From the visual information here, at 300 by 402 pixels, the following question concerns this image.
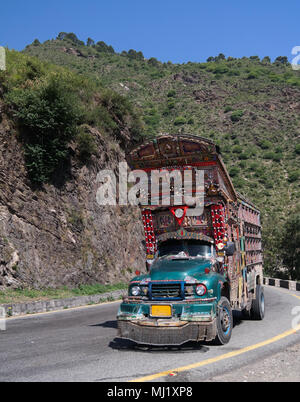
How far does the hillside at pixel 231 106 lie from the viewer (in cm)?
6831

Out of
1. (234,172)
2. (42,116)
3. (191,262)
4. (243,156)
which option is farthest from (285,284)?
(243,156)

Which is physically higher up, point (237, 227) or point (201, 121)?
point (201, 121)

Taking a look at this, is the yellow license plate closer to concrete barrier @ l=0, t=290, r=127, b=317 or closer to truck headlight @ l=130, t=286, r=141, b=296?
truck headlight @ l=130, t=286, r=141, b=296

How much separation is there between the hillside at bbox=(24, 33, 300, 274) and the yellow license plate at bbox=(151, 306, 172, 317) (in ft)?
170

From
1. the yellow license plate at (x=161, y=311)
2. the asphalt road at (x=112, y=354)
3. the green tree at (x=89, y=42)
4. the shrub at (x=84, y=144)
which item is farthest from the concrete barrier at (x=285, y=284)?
the green tree at (x=89, y=42)

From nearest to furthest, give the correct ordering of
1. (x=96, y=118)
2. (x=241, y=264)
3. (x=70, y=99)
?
(x=241, y=264)
(x=70, y=99)
(x=96, y=118)

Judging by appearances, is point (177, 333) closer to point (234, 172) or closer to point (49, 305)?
point (49, 305)

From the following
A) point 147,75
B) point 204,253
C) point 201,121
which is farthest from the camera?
point 147,75

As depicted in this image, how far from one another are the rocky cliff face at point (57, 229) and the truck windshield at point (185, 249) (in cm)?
1095

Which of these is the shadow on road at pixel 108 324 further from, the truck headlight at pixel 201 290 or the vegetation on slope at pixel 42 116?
the vegetation on slope at pixel 42 116
